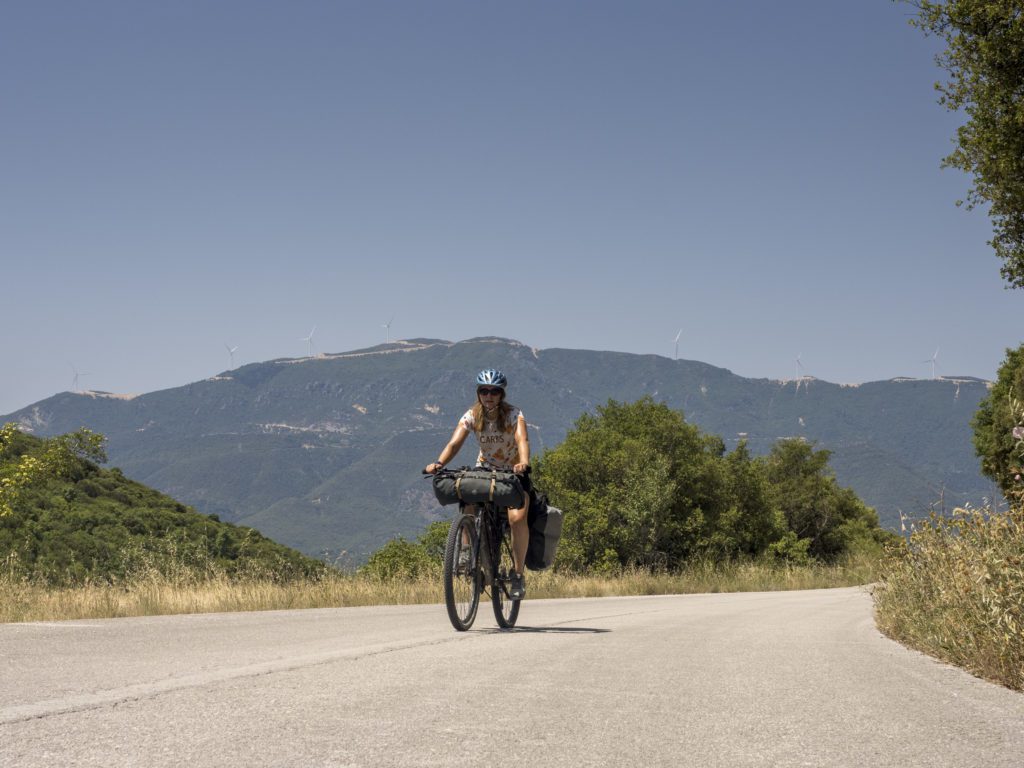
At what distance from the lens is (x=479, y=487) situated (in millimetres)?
9406

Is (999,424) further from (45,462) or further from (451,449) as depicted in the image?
(451,449)

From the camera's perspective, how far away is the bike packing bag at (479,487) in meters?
9.40

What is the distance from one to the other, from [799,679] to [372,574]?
39.0 ft

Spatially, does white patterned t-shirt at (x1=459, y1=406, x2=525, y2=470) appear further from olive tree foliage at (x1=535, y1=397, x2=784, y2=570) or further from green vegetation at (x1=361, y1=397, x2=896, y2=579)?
olive tree foliage at (x1=535, y1=397, x2=784, y2=570)

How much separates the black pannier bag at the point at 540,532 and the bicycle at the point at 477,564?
0.64 feet

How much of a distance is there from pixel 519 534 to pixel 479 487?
0.74 metres

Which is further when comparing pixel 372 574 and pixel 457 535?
pixel 372 574

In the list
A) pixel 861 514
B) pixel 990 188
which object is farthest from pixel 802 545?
pixel 990 188

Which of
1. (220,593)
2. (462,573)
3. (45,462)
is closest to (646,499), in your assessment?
(45,462)

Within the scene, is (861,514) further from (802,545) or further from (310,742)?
(310,742)

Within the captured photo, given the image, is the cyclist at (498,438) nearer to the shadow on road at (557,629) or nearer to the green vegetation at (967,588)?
the shadow on road at (557,629)

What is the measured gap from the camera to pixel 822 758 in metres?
4.35

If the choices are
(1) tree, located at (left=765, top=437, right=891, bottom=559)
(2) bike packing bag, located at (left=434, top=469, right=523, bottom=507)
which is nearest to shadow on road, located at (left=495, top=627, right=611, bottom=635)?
(2) bike packing bag, located at (left=434, top=469, right=523, bottom=507)

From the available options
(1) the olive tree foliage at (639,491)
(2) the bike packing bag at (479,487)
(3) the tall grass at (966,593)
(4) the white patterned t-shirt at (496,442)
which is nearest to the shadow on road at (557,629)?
(2) the bike packing bag at (479,487)
